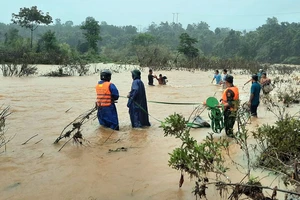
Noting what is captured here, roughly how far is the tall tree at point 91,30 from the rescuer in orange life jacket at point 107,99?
35.1 meters

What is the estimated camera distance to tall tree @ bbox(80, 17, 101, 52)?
138 ft

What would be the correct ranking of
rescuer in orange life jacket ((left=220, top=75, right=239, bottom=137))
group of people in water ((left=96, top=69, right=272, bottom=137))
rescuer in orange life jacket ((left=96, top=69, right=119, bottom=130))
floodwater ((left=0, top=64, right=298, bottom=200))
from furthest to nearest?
rescuer in orange life jacket ((left=96, top=69, right=119, bottom=130)), group of people in water ((left=96, top=69, right=272, bottom=137)), rescuer in orange life jacket ((left=220, top=75, right=239, bottom=137)), floodwater ((left=0, top=64, right=298, bottom=200))

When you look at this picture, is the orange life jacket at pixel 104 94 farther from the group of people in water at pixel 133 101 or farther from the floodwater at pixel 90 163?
the floodwater at pixel 90 163

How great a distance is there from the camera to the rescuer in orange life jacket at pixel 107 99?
7910 millimetres

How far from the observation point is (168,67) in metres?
31.2

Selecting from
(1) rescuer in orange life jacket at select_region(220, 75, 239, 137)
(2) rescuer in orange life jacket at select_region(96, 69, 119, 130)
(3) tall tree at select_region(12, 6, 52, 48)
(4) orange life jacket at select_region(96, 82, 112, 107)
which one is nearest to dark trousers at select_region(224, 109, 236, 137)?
(1) rescuer in orange life jacket at select_region(220, 75, 239, 137)

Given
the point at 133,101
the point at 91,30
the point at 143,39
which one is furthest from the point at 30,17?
the point at 133,101

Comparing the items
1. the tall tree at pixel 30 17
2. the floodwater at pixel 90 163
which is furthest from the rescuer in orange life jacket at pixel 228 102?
the tall tree at pixel 30 17

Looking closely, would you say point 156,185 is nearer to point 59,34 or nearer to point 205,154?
point 205,154

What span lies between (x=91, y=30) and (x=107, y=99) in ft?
120

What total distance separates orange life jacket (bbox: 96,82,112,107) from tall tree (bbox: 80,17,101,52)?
35.1 metres

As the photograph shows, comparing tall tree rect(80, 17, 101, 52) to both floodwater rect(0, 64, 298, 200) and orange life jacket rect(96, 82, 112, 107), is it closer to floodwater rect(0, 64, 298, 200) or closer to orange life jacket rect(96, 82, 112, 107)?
floodwater rect(0, 64, 298, 200)

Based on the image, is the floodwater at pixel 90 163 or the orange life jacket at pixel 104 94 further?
the orange life jacket at pixel 104 94

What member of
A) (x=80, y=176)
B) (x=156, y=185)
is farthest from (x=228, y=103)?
(x=80, y=176)
